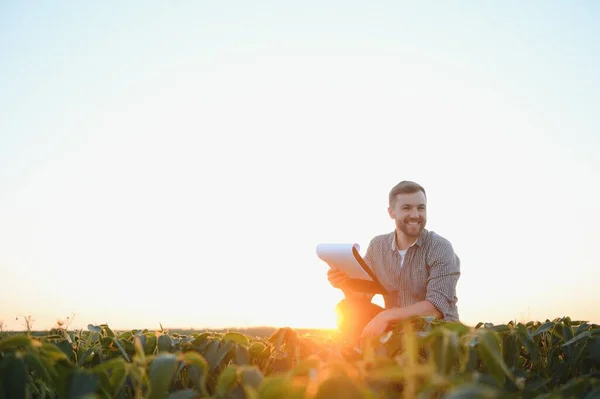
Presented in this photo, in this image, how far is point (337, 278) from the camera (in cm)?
557

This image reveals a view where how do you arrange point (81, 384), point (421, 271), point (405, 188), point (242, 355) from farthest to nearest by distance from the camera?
1. point (405, 188)
2. point (421, 271)
3. point (242, 355)
4. point (81, 384)

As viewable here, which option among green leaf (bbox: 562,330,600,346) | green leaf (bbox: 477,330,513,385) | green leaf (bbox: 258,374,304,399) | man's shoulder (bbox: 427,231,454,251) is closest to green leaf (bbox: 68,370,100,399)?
green leaf (bbox: 258,374,304,399)

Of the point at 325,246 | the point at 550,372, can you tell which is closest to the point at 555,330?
the point at 550,372

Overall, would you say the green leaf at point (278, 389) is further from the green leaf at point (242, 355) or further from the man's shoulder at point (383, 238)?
the man's shoulder at point (383, 238)

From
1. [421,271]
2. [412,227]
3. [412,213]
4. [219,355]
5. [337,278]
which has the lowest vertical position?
[219,355]

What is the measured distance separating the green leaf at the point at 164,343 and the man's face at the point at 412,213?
174 inches

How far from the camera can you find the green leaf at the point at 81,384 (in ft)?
3.70

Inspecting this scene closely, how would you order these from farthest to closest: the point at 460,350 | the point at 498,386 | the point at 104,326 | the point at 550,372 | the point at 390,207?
1. the point at 390,207
2. the point at 104,326
3. the point at 550,372
4. the point at 460,350
5. the point at 498,386

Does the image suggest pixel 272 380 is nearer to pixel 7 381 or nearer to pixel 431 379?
pixel 431 379

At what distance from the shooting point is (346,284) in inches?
218

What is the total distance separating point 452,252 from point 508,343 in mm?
4078

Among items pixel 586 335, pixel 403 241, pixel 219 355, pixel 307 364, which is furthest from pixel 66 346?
pixel 403 241

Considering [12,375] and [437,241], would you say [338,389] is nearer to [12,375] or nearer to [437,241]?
[12,375]

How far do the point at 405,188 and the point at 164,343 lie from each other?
15.2ft
